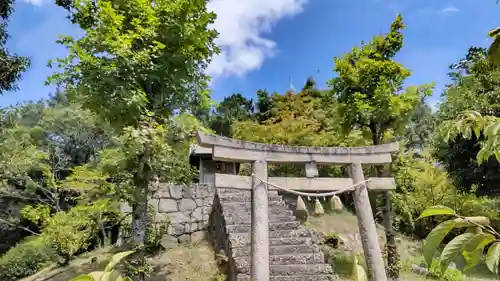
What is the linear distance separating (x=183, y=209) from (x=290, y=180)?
19.1 ft

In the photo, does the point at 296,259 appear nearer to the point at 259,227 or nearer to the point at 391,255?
the point at 259,227

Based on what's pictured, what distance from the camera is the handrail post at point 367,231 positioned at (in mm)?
5246

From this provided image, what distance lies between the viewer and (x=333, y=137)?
41.9ft

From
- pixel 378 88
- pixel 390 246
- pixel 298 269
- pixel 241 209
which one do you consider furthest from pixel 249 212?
pixel 378 88

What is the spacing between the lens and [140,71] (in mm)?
7090

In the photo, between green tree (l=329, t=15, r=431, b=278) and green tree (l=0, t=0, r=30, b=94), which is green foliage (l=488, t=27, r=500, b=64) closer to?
green tree (l=329, t=15, r=431, b=278)

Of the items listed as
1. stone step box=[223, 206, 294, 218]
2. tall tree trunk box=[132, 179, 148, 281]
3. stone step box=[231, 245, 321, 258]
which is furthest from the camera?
stone step box=[223, 206, 294, 218]

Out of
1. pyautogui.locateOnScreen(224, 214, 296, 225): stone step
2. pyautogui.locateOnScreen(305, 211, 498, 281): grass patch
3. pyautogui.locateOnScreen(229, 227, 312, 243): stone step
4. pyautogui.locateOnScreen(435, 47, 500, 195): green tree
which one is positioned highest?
pyautogui.locateOnScreen(435, 47, 500, 195): green tree

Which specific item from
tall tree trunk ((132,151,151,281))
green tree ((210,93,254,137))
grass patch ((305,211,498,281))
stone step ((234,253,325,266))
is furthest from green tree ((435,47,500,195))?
green tree ((210,93,254,137))

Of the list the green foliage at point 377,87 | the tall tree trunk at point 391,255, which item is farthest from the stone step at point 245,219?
the green foliage at point 377,87

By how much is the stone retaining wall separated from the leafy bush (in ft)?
9.61

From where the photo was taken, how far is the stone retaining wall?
9.98 meters

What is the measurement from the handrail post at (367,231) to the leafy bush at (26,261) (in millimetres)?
9757

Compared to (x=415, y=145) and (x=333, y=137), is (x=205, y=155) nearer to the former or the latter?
(x=333, y=137)
